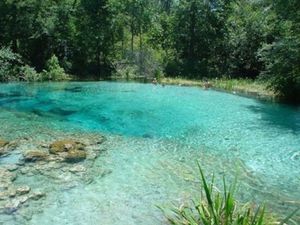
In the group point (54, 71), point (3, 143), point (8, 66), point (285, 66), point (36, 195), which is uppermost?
point (285, 66)

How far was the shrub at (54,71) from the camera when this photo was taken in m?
36.1

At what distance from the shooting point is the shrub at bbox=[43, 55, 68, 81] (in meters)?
36.1

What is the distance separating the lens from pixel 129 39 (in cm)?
4581

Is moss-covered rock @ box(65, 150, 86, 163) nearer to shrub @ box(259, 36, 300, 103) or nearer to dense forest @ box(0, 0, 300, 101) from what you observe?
shrub @ box(259, 36, 300, 103)

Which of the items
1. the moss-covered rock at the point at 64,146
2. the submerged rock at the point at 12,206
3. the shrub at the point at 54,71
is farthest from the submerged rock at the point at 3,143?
the shrub at the point at 54,71

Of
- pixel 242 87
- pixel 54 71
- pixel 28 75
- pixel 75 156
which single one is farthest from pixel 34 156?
pixel 54 71

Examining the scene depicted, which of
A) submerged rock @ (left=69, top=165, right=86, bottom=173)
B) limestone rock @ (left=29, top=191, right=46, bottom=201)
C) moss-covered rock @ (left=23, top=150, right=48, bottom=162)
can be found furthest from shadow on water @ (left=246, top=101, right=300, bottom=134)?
limestone rock @ (left=29, top=191, right=46, bottom=201)

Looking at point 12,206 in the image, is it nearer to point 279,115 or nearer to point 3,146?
point 3,146

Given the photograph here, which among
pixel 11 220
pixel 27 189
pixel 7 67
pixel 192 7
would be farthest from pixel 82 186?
pixel 192 7

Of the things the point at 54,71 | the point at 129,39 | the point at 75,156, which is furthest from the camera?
the point at 129,39

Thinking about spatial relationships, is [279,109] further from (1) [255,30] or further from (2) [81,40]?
(2) [81,40]

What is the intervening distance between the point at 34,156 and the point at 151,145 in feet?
14.0

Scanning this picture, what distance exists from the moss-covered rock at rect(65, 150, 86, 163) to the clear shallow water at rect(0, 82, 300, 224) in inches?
23.1

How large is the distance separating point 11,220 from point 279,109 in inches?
715
